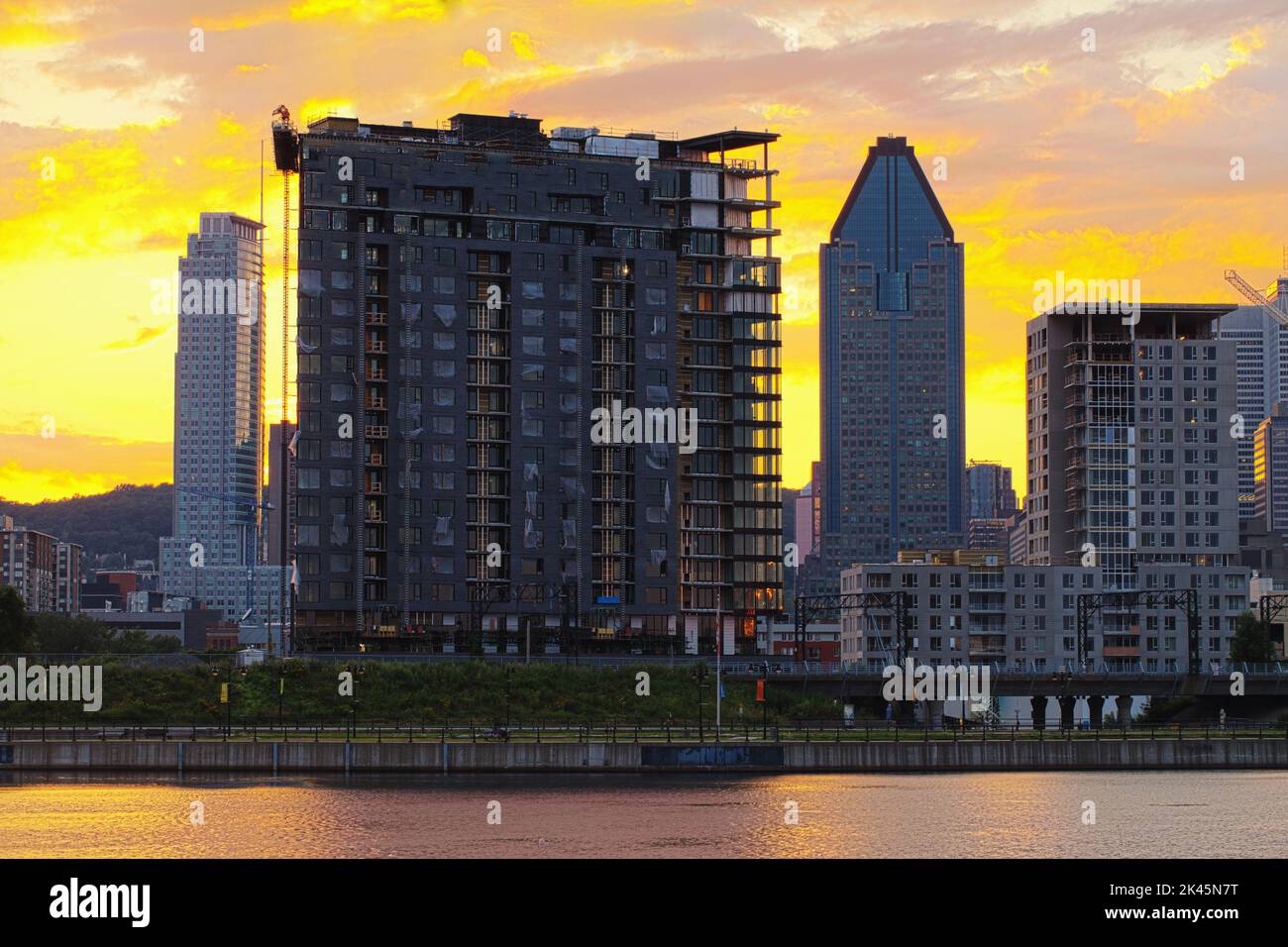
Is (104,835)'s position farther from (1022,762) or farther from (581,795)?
(1022,762)

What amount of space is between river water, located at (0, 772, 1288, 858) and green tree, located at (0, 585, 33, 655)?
191ft

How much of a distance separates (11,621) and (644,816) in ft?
317

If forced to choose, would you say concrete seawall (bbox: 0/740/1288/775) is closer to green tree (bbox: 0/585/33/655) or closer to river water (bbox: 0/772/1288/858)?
river water (bbox: 0/772/1288/858)

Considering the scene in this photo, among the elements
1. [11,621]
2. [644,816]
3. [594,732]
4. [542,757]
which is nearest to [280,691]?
[594,732]

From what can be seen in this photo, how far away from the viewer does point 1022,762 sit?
136 meters

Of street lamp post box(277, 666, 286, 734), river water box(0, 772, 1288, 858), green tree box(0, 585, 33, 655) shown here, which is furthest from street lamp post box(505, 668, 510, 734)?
green tree box(0, 585, 33, 655)

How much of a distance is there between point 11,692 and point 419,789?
46.6 meters

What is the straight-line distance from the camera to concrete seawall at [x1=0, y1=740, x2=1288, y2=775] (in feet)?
407

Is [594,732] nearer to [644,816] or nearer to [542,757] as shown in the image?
[542,757]

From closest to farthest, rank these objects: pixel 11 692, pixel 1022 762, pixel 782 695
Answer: pixel 1022 762, pixel 11 692, pixel 782 695

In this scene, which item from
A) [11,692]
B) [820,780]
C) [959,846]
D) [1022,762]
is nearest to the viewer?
[959,846]

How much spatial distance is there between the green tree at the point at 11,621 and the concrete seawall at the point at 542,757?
180 ft
